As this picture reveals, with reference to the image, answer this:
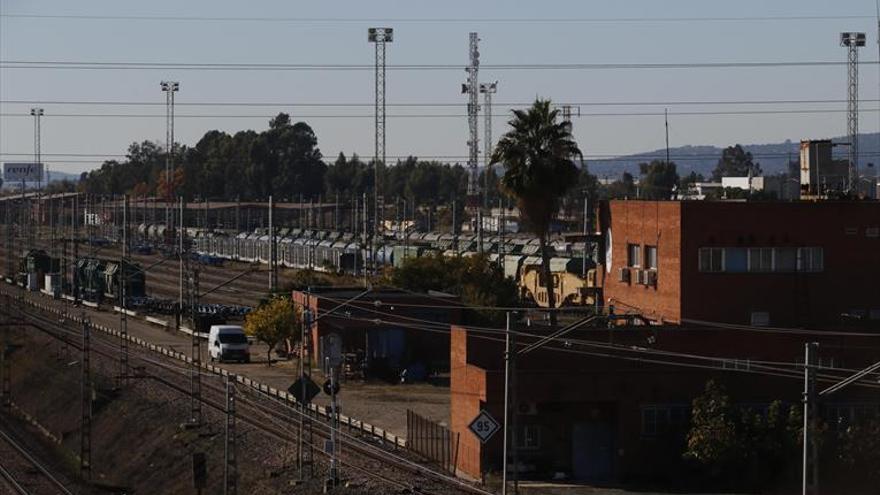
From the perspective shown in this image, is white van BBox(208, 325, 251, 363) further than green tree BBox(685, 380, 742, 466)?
Yes

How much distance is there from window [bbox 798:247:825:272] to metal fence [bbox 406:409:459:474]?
11.9 m

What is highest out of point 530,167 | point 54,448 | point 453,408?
point 530,167

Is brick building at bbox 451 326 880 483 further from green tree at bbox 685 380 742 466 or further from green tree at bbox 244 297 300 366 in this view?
green tree at bbox 244 297 300 366

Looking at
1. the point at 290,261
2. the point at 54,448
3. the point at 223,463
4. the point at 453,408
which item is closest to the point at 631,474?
the point at 453,408

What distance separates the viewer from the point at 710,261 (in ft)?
150

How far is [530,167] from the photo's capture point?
5947cm

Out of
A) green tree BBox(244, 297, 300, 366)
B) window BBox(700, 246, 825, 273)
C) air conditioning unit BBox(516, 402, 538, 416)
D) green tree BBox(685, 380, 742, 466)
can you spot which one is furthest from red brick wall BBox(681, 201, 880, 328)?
green tree BBox(244, 297, 300, 366)

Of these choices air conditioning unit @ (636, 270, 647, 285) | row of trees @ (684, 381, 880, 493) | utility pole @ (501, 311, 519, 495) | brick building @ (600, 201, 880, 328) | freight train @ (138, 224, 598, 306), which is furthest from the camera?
freight train @ (138, 224, 598, 306)

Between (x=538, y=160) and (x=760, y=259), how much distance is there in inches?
618

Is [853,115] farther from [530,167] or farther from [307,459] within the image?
[307,459]

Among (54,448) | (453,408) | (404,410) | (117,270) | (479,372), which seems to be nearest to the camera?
(479,372)

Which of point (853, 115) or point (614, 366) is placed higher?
point (853, 115)

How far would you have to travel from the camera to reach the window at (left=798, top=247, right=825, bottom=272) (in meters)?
45.8

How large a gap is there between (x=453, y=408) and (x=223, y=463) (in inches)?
302
